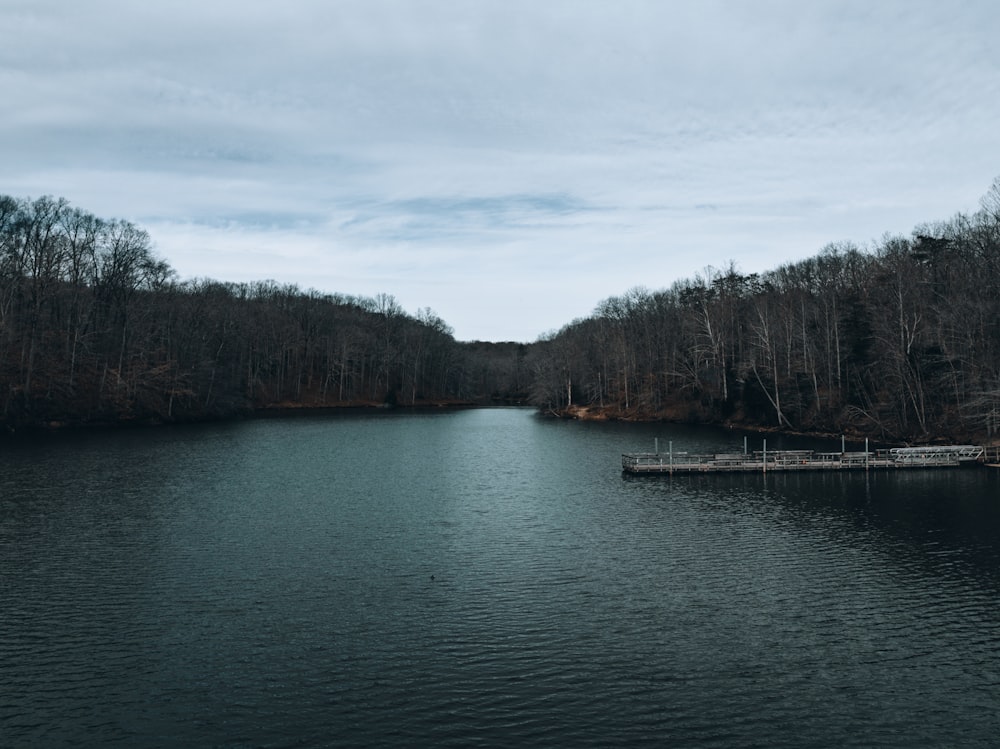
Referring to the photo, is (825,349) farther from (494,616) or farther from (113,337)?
(113,337)

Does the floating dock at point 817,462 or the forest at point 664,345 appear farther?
the forest at point 664,345

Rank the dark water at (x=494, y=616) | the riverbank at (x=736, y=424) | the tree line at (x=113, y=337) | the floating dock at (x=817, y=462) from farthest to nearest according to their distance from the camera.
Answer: the tree line at (x=113, y=337)
the riverbank at (x=736, y=424)
the floating dock at (x=817, y=462)
the dark water at (x=494, y=616)

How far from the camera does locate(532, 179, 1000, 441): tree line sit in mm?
71938

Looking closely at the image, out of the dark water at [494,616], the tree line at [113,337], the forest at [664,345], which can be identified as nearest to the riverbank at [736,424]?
the forest at [664,345]

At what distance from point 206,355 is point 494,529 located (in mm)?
102896

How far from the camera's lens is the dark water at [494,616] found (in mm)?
18562

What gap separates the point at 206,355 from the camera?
125 m

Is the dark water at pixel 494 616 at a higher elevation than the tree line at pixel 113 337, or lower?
lower

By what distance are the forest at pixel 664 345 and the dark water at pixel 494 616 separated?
98.6ft

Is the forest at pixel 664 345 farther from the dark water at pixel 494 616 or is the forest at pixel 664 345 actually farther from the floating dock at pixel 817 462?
the dark water at pixel 494 616

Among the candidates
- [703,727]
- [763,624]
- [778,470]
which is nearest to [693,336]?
[778,470]

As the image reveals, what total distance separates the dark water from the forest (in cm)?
3006

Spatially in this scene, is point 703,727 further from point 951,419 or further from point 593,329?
point 593,329

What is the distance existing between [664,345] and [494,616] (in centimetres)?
11678
